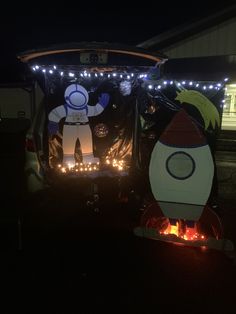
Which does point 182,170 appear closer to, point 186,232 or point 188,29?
point 186,232

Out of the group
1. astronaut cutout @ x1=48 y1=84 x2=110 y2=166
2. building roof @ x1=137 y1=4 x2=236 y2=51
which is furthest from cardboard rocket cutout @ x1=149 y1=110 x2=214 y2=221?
building roof @ x1=137 y1=4 x2=236 y2=51

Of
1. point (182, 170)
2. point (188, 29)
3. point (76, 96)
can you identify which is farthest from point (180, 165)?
point (188, 29)

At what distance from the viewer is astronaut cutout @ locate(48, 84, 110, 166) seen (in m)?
6.04

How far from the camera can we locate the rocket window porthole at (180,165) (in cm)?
441

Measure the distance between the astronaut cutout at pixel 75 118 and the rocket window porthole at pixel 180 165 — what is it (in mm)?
2225

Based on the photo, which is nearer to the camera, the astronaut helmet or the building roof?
the astronaut helmet

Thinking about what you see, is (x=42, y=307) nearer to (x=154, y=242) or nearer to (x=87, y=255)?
(x=87, y=255)

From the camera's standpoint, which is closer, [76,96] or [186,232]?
[186,232]

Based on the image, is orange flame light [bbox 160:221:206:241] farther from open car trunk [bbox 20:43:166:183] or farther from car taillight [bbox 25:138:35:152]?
car taillight [bbox 25:138:35:152]

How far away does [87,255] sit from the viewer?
4.26m

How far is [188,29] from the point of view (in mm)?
10750

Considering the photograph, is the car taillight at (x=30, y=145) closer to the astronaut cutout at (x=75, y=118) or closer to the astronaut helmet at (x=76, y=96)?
the astronaut cutout at (x=75, y=118)

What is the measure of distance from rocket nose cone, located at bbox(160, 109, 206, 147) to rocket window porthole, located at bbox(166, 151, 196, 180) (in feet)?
0.49

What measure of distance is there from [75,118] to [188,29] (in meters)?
6.54
